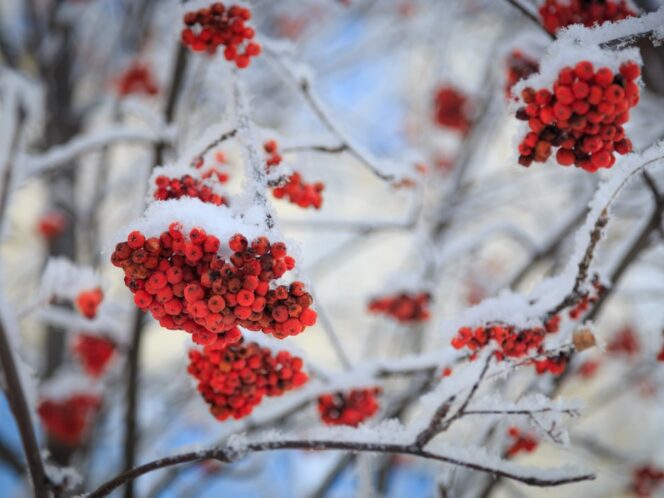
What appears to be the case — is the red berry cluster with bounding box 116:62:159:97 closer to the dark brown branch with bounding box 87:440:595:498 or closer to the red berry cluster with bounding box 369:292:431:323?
the red berry cluster with bounding box 369:292:431:323

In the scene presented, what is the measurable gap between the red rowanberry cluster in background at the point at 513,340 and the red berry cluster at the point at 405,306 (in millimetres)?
1096

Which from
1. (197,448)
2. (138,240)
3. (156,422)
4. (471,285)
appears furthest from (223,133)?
(471,285)

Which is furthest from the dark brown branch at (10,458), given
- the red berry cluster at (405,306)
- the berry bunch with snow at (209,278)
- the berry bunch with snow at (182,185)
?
the berry bunch with snow at (209,278)

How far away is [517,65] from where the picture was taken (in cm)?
182

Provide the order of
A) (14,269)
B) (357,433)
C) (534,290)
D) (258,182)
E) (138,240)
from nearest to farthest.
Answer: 1. (138,240)
2. (258,182)
3. (357,433)
4. (534,290)
5. (14,269)

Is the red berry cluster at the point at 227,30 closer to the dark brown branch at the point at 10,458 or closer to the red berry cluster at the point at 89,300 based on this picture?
the red berry cluster at the point at 89,300

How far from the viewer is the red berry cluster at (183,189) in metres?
1.20

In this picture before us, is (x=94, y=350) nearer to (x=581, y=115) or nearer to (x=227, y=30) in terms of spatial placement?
(x=227, y=30)

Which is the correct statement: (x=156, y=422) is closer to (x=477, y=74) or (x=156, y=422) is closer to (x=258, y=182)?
(x=258, y=182)

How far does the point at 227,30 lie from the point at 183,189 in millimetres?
487

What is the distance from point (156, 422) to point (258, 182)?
3.44 m

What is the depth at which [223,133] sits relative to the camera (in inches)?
50.4

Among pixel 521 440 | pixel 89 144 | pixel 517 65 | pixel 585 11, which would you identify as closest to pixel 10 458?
pixel 89 144

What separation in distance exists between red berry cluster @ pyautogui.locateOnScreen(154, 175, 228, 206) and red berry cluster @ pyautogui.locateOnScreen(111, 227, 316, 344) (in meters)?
0.27
